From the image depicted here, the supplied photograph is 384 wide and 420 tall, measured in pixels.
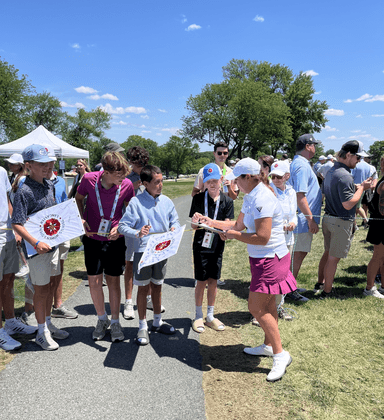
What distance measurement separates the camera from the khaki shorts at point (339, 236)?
4.64 m

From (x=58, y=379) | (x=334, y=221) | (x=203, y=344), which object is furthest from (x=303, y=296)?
(x=58, y=379)

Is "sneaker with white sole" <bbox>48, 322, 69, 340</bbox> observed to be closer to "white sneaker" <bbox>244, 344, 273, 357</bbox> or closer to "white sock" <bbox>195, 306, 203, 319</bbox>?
A: "white sock" <bbox>195, 306, 203, 319</bbox>

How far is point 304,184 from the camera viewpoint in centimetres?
459

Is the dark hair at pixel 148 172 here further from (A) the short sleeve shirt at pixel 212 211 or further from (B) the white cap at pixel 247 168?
(B) the white cap at pixel 247 168

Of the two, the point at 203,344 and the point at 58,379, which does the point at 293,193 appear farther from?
the point at 58,379

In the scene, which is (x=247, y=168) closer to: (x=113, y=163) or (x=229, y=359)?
(x=113, y=163)

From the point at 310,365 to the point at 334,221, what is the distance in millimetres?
2246

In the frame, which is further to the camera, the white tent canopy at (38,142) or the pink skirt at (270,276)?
the white tent canopy at (38,142)

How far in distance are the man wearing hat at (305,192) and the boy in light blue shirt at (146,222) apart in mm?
2064

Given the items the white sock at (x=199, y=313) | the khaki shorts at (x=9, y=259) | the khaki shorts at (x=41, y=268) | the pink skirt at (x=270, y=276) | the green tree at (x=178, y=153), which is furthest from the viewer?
the green tree at (x=178, y=153)

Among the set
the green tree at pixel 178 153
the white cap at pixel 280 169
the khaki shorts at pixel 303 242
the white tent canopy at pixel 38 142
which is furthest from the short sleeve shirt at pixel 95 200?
the green tree at pixel 178 153

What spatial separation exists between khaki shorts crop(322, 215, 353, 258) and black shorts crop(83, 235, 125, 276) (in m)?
3.16

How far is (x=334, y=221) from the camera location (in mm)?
4684

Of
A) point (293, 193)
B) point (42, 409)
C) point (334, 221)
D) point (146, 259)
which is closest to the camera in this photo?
point (42, 409)
